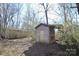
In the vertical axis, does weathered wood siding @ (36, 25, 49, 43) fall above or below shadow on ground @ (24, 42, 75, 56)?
above

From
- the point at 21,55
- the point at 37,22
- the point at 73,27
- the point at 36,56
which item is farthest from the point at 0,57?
the point at 73,27

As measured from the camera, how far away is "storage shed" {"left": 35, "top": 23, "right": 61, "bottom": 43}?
69.4 inches

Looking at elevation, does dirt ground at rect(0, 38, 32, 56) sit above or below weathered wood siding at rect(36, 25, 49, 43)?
below

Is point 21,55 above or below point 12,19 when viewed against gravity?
below

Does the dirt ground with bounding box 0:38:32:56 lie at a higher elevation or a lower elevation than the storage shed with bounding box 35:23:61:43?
lower

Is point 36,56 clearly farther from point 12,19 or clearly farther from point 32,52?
point 12,19

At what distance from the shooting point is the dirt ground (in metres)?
1.76

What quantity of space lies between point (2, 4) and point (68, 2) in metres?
0.56

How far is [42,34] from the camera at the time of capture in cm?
177

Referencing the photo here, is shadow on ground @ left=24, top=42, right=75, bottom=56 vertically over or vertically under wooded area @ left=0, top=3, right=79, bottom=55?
under

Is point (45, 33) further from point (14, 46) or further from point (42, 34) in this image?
point (14, 46)

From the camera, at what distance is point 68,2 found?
5.78ft

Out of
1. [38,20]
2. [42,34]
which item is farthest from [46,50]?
[38,20]

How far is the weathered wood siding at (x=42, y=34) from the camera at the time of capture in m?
1.76
